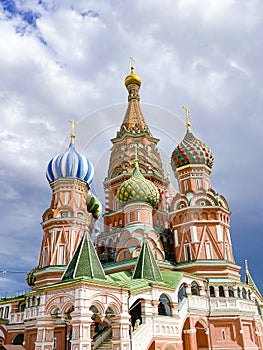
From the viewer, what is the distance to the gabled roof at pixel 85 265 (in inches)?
530

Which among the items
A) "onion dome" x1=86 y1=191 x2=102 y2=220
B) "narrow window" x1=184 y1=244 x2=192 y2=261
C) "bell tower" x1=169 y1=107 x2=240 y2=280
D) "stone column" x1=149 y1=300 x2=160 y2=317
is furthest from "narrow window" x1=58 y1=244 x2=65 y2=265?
"stone column" x1=149 y1=300 x2=160 y2=317

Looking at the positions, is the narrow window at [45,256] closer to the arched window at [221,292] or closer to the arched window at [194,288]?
the arched window at [194,288]

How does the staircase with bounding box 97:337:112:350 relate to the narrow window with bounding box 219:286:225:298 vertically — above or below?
below

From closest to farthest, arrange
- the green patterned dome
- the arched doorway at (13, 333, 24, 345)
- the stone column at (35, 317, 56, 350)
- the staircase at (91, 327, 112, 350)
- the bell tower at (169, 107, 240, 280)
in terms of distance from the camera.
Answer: the stone column at (35, 317, 56, 350) → the staircase at (91, 327, 112, 350) → the bell tower at (169, 107, 240, 280) → the arched doorway at (13, 333, 24, 345) → the green patterned dome

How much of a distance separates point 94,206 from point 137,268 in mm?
13938

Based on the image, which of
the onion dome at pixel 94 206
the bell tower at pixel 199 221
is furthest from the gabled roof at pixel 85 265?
the onion dome at pixel 94 206

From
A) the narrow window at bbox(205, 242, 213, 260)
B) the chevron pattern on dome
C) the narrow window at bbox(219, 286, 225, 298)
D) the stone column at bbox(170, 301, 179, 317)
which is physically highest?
the chevron pattern on dome

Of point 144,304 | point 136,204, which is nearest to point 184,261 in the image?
point 136,204

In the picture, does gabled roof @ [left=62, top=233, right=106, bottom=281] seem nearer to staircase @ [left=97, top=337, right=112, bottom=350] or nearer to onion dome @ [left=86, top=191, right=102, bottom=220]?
staircase @ [left=97, top=337, right=112, bottom=350]

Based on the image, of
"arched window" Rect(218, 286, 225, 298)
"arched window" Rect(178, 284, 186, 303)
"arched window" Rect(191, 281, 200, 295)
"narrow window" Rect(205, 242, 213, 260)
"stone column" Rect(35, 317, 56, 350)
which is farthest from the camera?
"narrow window" Rect(205, 242, 213, 260)

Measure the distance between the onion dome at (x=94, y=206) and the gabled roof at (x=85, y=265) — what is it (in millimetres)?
15248

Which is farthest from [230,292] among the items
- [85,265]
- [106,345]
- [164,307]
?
[85,265]

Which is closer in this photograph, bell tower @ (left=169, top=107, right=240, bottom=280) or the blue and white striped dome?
bell tower @ (left=169, top=107, right=240, bottom=280)

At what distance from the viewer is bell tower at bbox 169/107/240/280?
21.3 metres
